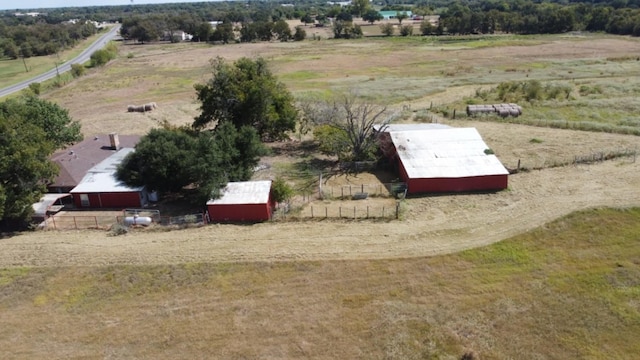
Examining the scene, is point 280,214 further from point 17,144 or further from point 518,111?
point 518,111

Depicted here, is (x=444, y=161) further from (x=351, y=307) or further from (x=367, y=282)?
(x=351, y=307)

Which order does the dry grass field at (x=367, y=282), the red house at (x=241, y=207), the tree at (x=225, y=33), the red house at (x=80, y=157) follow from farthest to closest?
the tree at (x=225, y=33), the red house at (x=80, y=157), the red house at (x=241, y=207), the dry grass field at (x=367, y=282)

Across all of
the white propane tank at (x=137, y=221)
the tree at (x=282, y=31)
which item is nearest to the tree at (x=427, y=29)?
the tree at (x=282, y=31)

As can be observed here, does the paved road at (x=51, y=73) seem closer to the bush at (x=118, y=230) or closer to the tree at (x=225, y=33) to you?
the tree at (x=225, y=33)

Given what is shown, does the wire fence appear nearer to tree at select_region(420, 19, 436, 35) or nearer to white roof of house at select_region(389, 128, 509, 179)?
white roof of house at select_region(389, 128, 509, 179)

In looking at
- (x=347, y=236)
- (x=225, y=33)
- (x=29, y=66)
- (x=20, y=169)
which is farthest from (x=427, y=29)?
(x=20, y=169)

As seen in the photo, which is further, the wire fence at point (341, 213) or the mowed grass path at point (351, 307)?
the wire fence at point (341, 213)

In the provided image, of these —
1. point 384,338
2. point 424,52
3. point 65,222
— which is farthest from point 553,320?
point 424,52
